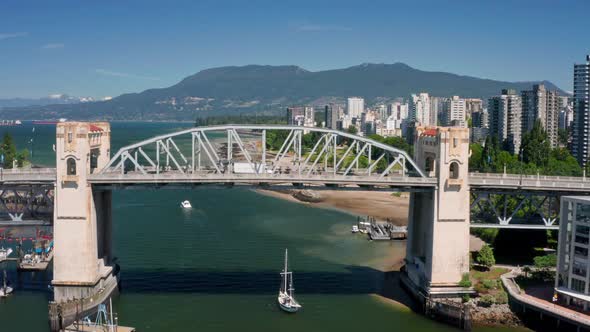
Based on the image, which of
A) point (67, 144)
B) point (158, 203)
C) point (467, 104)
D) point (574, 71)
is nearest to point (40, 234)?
point (67, 144)

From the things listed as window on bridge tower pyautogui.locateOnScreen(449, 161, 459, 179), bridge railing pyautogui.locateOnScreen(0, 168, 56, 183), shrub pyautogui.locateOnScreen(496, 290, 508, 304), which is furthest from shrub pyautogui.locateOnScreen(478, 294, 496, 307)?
bridge railing pyautogui.locateOnScreen(0, 168, 56, 183)

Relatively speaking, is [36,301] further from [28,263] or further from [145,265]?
[145,265]

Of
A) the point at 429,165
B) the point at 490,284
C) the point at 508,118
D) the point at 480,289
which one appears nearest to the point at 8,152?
the point at 429,165

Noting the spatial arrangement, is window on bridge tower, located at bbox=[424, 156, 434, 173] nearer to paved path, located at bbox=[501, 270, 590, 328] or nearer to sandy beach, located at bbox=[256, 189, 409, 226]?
paved path, located at bbox=[501, 270, 590, 328]

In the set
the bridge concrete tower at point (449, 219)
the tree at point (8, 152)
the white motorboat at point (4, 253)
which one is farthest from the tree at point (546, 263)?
the tree at point (8, 152)

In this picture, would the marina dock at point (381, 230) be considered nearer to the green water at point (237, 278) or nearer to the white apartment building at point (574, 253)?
the green water at point (237, 278)

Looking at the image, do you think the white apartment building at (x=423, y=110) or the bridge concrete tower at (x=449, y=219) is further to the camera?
the white apartment building at (x=423, y=110)

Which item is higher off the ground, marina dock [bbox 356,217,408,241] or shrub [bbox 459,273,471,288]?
shrub [bbox 459,273,471,288]
